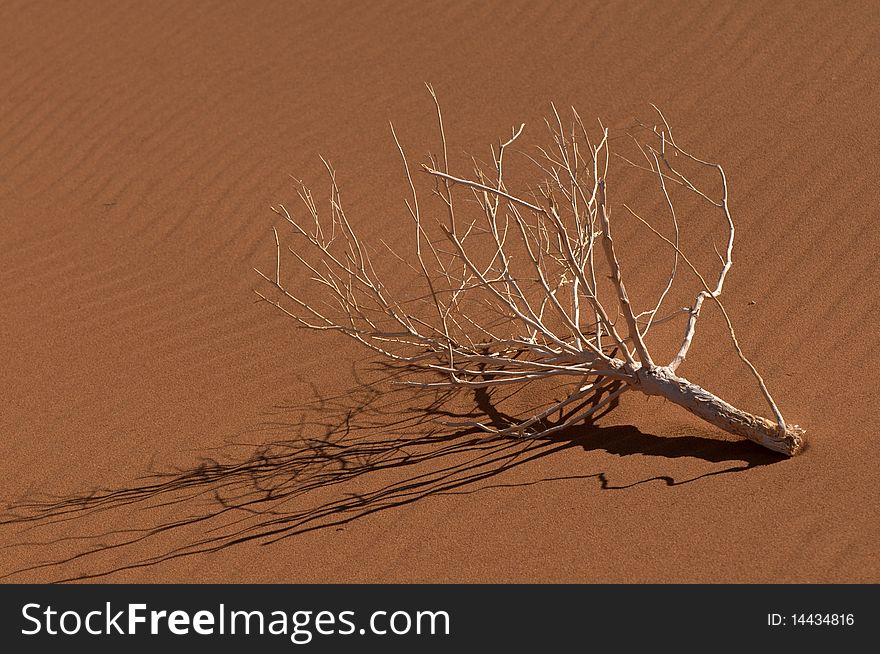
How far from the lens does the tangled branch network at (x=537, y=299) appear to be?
4.00 meters

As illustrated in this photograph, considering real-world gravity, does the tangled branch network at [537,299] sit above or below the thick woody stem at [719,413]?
above

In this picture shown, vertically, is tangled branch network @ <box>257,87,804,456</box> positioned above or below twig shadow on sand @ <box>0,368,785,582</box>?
above

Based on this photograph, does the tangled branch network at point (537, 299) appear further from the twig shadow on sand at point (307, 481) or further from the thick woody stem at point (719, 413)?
the twig shadow on sand at point (307, 481)

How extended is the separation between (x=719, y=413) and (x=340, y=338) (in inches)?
79.6

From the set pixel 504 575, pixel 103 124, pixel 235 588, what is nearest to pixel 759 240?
pixel 504 575

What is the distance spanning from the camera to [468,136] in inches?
275

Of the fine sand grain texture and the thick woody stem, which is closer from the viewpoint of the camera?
the fine sand grain texture

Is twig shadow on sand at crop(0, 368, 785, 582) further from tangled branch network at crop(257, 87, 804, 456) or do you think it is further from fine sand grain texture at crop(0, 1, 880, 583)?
tangled branch network at crop(257, 87, 804, 456)

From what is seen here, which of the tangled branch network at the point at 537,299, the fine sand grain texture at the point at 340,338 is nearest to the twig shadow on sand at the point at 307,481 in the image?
the fine sand grain texture at the point at 340,338

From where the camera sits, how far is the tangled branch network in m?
4.00

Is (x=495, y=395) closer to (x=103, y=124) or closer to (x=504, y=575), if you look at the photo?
(x=504, y=575)

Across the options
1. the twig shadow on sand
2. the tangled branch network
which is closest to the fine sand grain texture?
the twig shadow on sand

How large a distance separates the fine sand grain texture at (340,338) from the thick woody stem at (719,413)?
Result: 0.28ft

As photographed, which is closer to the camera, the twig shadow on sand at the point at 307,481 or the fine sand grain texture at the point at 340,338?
the fine sand grain texture at the point at 340,338
